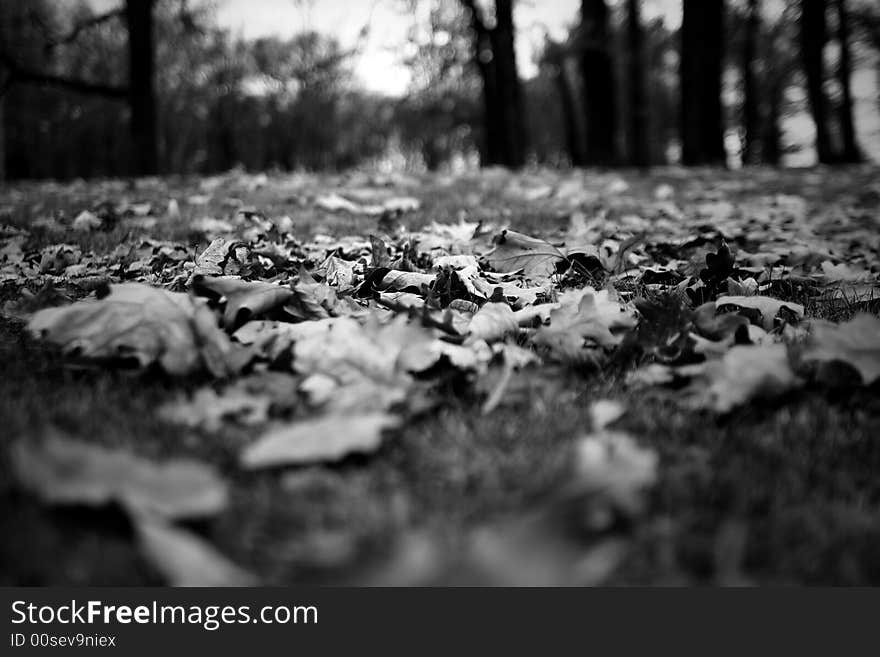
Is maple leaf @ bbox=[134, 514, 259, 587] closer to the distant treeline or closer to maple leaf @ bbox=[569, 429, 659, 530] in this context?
maple leaf @ bbox=[569, 429, 659, 530]

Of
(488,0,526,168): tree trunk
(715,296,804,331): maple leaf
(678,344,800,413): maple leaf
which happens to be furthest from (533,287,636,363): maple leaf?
(488,0,526,168): tree trunk

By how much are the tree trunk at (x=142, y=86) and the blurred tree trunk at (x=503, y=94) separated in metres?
6.14

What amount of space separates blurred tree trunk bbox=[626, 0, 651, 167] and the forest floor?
50.6 ft

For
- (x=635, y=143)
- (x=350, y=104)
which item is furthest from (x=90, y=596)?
(x=350, y=104)

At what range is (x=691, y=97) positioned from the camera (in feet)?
30.0

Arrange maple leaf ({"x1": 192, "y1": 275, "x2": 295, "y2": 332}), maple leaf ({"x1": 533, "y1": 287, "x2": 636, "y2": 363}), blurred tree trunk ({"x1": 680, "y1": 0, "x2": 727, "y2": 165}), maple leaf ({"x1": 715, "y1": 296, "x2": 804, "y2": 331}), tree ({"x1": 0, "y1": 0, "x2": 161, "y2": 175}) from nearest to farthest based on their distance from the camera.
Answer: maple leaf ({"x1": 533, "y1": 287, "x2": 636, "y2": 363}) → maple leaf ({"x1": 192, "y1": 275, "x2": 295, "y2": 332}) → maple leaf ({"x1": 715, "y1": 296, "x2": 804, "y2": 331}) → tree ({"x1": 0, "y1": 0, "x2": 161, "y2": 175}) → blurred tree trunk ({"x1": 680, "y1": 0, "x2": 727, "y2": 165})

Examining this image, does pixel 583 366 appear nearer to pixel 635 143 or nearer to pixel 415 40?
pixel 415 40

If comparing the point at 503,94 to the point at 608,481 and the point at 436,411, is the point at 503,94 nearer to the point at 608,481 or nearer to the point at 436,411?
the point at 436,411

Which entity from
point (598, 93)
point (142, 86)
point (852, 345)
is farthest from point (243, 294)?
point (598, 93)

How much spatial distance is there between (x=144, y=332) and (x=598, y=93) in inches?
492

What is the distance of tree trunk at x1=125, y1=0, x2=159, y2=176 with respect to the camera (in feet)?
27.7

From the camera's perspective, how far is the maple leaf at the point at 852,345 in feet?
3.51

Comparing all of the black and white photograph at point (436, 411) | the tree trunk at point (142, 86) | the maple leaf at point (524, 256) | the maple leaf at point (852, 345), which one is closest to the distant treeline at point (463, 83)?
the tree trunk at point (142, 86)

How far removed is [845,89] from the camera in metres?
13.8
